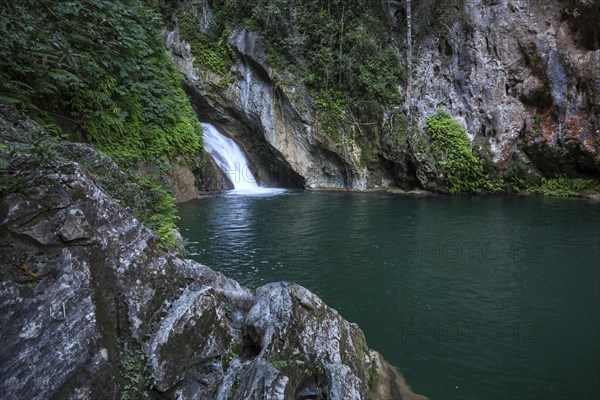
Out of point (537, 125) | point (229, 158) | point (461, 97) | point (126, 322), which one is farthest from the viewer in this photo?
point (229, 158)

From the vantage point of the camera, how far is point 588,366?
434cm

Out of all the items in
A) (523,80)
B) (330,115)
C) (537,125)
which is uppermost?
(523,80)

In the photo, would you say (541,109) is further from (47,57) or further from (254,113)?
(47,57)

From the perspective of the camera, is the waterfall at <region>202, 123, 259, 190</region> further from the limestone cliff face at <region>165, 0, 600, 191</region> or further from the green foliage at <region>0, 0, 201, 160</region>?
the green foliage at <region>0, 0, 201, 160</region>

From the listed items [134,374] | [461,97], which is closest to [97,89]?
[134,374]

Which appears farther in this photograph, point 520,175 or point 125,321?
point 520,175

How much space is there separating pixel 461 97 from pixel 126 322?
19533 mm

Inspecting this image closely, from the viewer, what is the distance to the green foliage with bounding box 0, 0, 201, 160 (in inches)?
200

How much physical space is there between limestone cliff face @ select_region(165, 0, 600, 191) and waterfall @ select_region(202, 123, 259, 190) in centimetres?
60

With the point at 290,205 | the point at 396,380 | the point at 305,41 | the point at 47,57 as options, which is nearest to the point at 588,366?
the point at 396,380

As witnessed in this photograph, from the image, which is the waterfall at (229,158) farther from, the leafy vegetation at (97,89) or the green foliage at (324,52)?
the leafy vegetation at (97,89)

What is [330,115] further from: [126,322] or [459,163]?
→ [126,322]

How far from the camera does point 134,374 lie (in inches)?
108

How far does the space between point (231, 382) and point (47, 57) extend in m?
6.13
